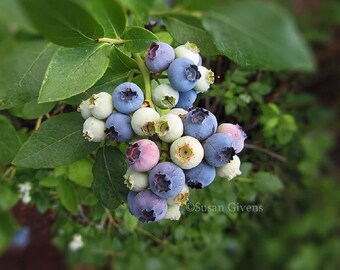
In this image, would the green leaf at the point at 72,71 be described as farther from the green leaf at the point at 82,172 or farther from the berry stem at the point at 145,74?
the green leaf at the point at 82,172

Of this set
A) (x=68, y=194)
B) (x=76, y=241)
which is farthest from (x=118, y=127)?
(x=76, y=241)

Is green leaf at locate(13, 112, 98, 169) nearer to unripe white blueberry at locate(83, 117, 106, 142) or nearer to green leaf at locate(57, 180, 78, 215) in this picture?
unripe white blueberry at locate(83, 117, 106, 142)

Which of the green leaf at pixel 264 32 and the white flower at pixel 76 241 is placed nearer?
the green leaf at pixel 264 32

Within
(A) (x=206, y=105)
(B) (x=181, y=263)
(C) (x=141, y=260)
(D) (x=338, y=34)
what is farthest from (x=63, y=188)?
(D) (x=338, y=34)

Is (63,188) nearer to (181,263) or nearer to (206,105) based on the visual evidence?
(206,105)

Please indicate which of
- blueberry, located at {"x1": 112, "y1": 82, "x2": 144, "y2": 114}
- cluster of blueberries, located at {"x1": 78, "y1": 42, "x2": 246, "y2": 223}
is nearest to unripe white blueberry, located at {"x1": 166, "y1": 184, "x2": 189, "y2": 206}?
cluster of blueberries, located at {"x1": 78, "y1": 42, "x2": 246, "y2": 223}

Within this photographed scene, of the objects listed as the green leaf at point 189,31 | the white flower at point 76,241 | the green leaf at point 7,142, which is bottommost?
the white flower at point 76,241

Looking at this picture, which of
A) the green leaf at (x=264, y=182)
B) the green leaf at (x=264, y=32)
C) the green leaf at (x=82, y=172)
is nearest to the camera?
the green leaf at (x=264, y=32)

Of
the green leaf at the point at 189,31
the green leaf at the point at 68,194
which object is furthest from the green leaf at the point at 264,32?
the green leaf at the point at 68,194

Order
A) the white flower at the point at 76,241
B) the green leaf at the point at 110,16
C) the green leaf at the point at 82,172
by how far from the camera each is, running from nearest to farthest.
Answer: the green leaf at the point at 110,16 < the green leaf at the point at 82,172 < the white flower at the point at 76,241
